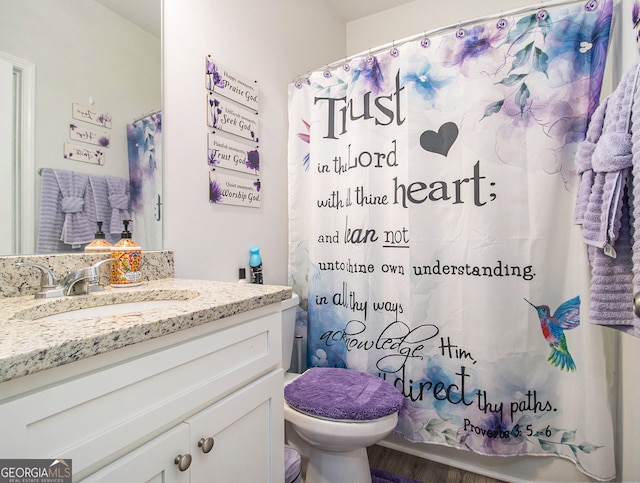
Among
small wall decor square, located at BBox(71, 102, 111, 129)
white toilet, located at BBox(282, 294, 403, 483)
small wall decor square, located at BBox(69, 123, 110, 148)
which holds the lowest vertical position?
white toilet, located at BBox(282, 294, 403, 483)

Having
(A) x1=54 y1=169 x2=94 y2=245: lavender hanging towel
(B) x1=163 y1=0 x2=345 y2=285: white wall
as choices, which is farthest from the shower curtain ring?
(A) x1=54 y1=169 x2=94 y2=245: lavender hanging towel

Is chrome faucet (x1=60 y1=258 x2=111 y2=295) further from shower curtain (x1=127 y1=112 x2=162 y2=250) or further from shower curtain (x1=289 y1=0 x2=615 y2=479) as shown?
shower curtain (x1=289 y1=0 x2=615 y2=479)

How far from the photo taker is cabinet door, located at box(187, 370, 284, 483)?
2.22ft

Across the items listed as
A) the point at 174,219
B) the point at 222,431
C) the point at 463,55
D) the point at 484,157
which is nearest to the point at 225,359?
the point at 222,431

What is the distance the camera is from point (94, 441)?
1.66 ft

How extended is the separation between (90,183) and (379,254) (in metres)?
1.15

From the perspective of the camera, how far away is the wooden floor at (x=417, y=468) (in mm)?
1441

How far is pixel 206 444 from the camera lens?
68cm

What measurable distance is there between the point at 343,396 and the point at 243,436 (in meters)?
0.51

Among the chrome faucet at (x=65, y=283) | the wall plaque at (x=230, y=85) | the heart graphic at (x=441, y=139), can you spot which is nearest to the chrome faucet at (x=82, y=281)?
the chrome faucet at (x=65, y=283)

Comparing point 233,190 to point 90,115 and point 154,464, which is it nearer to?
point 90,115

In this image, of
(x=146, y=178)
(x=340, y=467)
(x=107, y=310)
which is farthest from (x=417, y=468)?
(x=146, y=178)

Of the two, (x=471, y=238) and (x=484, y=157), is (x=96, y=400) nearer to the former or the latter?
(x=471, y=238)

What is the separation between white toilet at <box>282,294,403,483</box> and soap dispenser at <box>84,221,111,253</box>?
81cm
